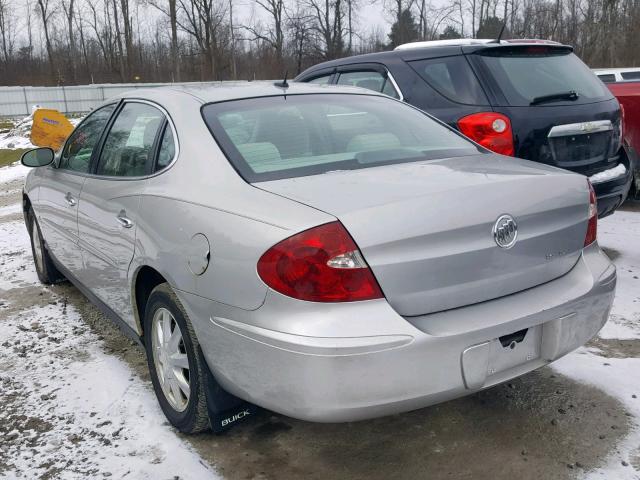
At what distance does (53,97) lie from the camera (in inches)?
1503

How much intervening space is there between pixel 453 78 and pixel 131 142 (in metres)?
2.50

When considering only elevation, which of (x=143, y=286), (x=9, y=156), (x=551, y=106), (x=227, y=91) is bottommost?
(x=9, y=156)

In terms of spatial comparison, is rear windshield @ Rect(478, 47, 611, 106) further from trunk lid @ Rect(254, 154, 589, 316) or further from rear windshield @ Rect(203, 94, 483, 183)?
trunk lid @ Rect(254, 154, 589, 316)

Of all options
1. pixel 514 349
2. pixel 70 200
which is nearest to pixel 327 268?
pixel 514 349

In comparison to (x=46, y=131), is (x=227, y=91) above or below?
above

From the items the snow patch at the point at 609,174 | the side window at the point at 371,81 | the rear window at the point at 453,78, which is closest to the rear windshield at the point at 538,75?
the rear window at the point at 453,78

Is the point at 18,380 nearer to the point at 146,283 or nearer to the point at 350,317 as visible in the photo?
the point at 146,283

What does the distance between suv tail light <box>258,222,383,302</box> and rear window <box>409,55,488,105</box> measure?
2824 mm

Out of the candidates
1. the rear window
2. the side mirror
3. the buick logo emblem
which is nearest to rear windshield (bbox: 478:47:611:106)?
the rear window

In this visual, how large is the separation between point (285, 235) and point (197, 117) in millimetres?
1033

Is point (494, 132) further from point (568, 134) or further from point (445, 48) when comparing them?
point (445, 48)

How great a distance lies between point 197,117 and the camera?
9.34 feet

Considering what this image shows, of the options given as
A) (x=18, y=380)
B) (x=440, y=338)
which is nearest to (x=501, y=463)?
(x=440, y=338)

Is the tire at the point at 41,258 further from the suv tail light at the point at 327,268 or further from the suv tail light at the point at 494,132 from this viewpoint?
the suv tail light at the point at 327,268
